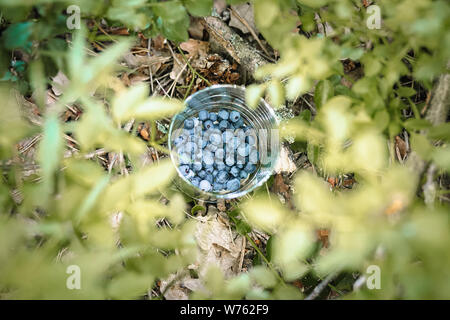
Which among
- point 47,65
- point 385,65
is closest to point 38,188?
point 47,65

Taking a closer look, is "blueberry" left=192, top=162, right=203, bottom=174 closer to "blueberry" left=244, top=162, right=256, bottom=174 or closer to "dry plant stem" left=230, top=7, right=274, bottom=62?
"blueberry" left=244, top=162, right=256, bottom=174

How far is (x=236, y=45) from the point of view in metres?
1.45

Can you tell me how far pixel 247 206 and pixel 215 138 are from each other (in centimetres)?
74

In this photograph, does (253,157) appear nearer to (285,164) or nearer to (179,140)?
(285,164)

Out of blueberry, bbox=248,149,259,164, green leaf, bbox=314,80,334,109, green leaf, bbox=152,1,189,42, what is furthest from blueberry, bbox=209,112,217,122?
green leaf, bbox=314,80,334,109

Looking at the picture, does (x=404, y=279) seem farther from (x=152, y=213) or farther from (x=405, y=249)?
(x=152, y=213)

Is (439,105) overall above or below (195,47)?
below

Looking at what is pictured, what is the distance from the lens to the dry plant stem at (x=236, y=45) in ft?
4.72

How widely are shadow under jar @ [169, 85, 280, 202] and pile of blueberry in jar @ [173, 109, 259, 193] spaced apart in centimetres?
2

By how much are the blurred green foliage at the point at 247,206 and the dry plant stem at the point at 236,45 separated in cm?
38

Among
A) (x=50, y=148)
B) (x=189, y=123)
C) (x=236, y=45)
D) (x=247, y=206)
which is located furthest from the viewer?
(x=189, y=123)

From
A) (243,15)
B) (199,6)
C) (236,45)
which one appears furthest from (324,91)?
(243,15)

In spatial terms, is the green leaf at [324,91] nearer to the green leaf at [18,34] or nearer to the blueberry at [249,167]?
the blueberry at [249,167]

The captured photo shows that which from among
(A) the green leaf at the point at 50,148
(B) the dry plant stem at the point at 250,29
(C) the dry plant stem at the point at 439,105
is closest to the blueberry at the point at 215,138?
(B) the dry plant stem at the point at 250,29
